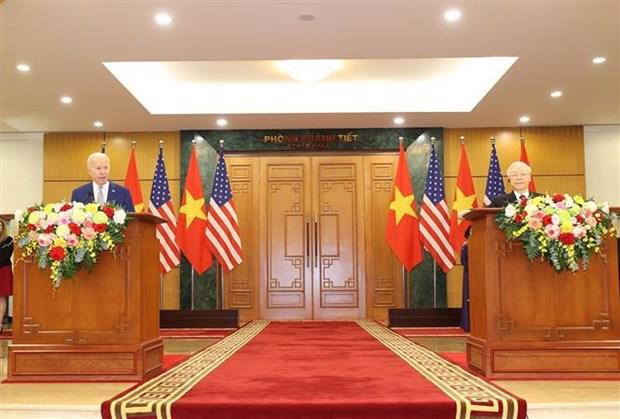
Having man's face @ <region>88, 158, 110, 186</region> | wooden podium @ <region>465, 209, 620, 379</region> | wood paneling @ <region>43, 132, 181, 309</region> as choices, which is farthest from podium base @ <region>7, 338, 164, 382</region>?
wood paneling @ <region>43, 132, 181, 309</region>

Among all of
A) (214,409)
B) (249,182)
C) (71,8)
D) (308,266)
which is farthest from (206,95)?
(214,409)

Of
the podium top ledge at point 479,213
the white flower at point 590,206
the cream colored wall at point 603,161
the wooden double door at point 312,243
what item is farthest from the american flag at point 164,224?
the cream colored wall at point 603,161

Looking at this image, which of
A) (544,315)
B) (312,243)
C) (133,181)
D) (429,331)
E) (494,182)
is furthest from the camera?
(312,243)

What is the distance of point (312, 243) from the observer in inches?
435

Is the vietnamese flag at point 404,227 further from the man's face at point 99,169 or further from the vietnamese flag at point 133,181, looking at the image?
the man's face at point 99,169

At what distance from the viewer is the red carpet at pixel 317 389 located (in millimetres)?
3293

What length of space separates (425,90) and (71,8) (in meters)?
5.76

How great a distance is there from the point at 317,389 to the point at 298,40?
4548 millimetres

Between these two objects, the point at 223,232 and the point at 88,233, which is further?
the point at 223,232

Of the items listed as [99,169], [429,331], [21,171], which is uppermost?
[21,171]

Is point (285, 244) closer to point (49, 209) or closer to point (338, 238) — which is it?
point (338, 238)

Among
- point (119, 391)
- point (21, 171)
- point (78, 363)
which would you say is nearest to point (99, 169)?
point (78, 363)

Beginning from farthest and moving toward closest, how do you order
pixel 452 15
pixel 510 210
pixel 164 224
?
1. pixel 164 224
2. pixel 452 15
3. pixel 510 210

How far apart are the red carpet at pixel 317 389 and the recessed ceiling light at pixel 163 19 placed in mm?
3257
